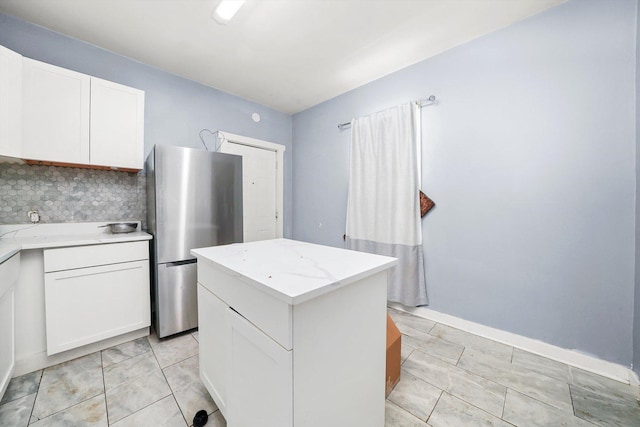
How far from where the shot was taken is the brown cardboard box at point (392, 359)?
1394 millimetres

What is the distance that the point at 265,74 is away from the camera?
2.61m

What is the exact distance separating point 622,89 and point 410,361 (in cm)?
226

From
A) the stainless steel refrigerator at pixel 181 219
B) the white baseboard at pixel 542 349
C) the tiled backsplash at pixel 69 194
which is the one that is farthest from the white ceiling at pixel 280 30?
the white baseboard at pixel 542 349

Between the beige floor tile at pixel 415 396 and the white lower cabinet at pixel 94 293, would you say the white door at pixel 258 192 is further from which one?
the beige floor tile at pixel 415 396

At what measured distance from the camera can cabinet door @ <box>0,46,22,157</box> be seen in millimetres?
1549

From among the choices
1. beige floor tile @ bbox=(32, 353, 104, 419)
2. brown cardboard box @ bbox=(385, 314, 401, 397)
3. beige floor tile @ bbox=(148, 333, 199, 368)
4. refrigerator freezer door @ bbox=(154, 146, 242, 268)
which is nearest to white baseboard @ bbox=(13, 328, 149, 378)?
beige floor tile @ bbox=(32, 353, 104, 419)

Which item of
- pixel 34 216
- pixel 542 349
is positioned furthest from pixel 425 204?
pixel 34 216

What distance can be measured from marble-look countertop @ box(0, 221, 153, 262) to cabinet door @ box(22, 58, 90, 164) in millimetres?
597

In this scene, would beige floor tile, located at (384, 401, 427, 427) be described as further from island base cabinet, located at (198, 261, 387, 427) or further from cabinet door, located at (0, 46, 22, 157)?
cabinet door, located at (0, 46, 22, 157)

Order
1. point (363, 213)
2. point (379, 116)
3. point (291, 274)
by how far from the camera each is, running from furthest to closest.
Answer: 1. point (363, 213)
2. point (379, 116)
3. point (291, 274)

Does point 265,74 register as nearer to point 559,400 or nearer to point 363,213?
point 363,213

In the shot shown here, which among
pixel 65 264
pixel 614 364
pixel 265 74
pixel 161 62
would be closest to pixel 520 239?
pixel 614 364

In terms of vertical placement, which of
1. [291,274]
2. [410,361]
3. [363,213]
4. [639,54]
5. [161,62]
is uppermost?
[161,62]

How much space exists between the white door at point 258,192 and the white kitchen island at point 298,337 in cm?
217
